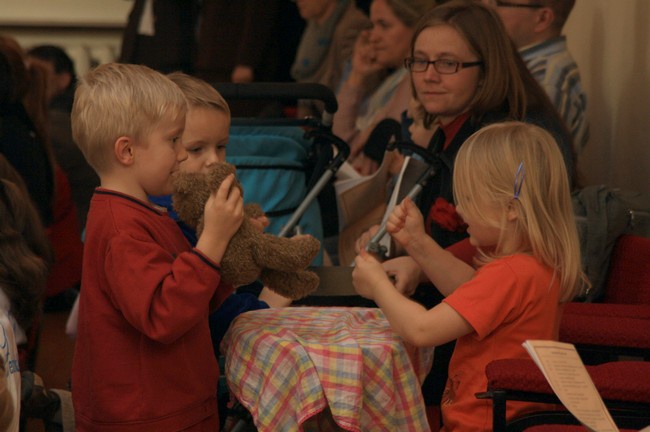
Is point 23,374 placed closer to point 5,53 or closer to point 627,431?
point 627,431

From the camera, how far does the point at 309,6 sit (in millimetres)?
5410

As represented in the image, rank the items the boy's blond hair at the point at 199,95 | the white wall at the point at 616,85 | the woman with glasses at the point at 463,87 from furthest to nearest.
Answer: the white wall at the point at 616,85 → the woman with glasses at the point at 463,87 → the boy's blond hair at the point at 199,95

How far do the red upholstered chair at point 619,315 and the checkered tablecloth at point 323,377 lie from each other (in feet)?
1.58

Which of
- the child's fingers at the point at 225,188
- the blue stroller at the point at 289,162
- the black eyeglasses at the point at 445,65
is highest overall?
the black eyeglasses at the point at 445,65

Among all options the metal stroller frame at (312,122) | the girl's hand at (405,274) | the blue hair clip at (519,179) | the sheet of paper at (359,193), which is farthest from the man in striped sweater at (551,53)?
the blue hair clip at (519,179)

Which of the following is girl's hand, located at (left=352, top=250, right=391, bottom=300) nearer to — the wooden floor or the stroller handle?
the stroller handle

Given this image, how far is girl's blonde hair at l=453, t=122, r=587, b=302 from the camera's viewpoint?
227 centimetres

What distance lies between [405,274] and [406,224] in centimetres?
21

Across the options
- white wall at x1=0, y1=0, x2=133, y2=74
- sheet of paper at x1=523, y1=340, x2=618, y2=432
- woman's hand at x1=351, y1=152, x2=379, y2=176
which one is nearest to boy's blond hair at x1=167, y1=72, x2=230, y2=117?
sheet of paper at x1=523, y1=340, x2=618, y2=432

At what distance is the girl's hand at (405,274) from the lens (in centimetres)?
264

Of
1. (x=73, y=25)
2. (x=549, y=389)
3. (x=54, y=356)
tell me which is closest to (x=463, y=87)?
(x=549, y=389)

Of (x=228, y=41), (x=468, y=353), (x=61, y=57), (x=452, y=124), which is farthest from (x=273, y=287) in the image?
(x=61, y=57)

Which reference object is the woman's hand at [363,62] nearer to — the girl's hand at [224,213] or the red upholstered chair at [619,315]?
the red upholstered chair at [619,315]

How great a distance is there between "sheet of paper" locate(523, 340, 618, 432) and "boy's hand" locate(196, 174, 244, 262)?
25.9 inches
